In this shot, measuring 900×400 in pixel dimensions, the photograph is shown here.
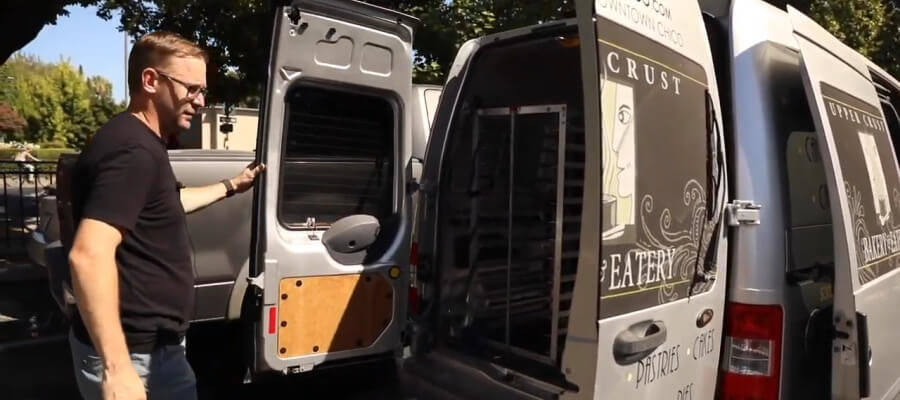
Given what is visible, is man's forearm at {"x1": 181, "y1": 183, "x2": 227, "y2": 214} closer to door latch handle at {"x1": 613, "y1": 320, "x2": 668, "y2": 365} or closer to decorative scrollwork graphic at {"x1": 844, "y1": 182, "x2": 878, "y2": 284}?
door latch handle at {"x1": 613, "y1": 320, "x2": 668, "y2": 365}

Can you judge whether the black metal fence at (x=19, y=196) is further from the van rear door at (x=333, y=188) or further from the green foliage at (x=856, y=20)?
the green foliage at (x=856, y=20)

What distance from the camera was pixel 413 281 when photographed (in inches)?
139

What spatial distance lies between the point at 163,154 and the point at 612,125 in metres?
1.37

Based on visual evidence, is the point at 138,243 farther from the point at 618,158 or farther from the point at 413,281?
the point at 413,281

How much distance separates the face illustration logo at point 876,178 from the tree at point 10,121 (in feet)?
178

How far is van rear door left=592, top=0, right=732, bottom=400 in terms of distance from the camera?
207cm

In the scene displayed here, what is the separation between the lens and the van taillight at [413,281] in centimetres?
351

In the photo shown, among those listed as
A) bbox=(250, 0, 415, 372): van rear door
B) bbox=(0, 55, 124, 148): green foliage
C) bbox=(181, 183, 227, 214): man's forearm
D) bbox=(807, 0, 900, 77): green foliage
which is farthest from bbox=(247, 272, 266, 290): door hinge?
bbox=(0, 55, 124, 148): green foliage

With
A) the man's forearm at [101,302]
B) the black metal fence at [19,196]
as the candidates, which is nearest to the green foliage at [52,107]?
the black metal fence at [19,196]

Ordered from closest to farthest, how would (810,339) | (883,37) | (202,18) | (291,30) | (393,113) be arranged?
(810,339)
(291,30)
(393,113)
(202,18)
(883,37)

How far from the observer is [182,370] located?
238 centimetres

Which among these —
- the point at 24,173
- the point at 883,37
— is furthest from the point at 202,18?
the point at 883,37

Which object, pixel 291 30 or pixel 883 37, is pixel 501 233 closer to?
pixel 291 30

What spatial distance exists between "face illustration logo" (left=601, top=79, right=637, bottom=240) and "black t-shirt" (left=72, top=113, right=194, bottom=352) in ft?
4.35
